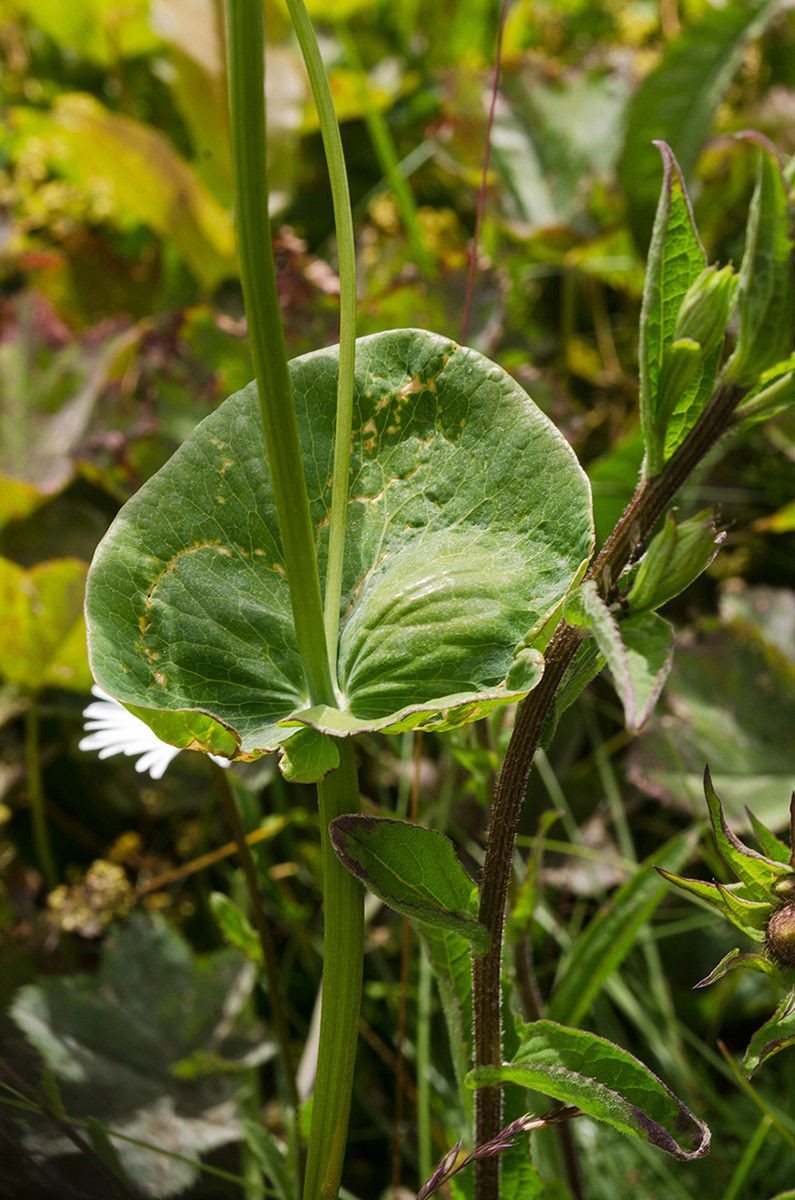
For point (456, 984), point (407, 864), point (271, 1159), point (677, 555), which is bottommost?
point (271, 1159)

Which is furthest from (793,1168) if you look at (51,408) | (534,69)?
(534,69)

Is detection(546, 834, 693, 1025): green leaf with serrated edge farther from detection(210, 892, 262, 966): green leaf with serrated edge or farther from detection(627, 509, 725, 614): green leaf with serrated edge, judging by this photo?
detection(627, 509, 725, 614): green leaf with serrated edge

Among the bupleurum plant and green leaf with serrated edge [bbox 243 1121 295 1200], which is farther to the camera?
green leaf with serrated edge [bbox 243 1121 295 1200]

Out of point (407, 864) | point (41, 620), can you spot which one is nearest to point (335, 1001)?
point (407, 864)

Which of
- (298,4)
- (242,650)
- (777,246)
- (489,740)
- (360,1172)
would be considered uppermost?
(298,4)

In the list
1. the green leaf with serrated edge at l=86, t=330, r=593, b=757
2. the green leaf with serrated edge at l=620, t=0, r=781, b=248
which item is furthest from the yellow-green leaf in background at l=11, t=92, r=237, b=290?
the green leaf with serrated edge at l=86, t=330, r=593, b=757

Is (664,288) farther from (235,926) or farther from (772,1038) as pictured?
(235,926)

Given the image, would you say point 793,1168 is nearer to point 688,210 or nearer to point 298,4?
point 688,210
